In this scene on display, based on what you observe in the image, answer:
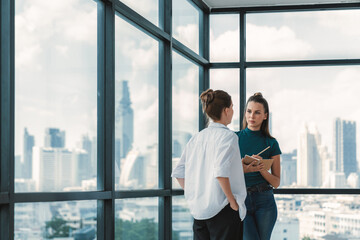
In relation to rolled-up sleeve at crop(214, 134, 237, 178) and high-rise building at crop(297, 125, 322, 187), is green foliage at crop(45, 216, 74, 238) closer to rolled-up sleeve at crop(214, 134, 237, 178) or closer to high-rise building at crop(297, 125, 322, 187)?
rolled-up sleeve at crop(214, 134, 237, 178)

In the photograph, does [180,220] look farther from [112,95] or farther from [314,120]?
[112,95]

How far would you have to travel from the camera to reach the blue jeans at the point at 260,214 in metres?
3.62

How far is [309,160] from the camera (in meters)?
5.38

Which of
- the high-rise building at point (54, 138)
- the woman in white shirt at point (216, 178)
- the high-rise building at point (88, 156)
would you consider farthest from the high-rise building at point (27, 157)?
the woman in white shirt at point (216, 178)

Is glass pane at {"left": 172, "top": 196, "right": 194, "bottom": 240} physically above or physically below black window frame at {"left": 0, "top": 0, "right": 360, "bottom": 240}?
below

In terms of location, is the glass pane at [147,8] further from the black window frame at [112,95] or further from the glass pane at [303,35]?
the glass pane at [303,35]

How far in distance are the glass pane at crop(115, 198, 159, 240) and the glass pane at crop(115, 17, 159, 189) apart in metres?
0.11

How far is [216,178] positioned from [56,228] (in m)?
0.82

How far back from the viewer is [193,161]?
2.84 m

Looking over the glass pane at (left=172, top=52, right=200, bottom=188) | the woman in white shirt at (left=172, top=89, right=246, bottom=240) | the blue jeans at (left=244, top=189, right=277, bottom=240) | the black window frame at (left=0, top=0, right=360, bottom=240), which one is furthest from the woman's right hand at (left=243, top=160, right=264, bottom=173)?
the glass pane at (left=172, top=52, right=200, bottom=188)

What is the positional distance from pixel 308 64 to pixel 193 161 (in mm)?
2936

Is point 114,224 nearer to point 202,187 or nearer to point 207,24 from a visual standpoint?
point 202,187

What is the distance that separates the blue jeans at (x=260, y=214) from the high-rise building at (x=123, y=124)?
32.6 inches

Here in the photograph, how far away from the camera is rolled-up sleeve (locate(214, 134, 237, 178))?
2.67 meters
